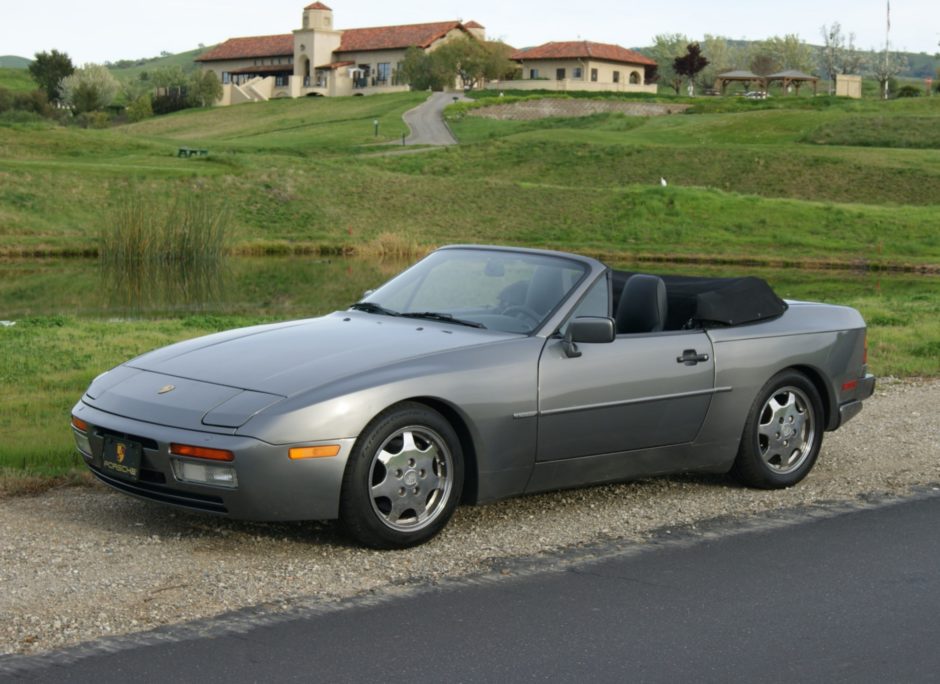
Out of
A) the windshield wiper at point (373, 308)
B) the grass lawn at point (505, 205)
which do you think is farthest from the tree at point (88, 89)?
the windshield wiper at point (373, 308)

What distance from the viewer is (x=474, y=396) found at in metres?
6.65

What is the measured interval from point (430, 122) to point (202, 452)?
8446cm

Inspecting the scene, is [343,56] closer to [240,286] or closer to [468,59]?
[468,59]

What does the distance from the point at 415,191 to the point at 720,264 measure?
1512 centimetres

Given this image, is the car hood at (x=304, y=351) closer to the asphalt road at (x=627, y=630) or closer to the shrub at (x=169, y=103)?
the asphalt road at (x=627, y=630)

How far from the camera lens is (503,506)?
7.55 meters

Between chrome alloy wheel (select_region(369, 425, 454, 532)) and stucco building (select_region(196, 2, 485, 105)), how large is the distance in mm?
115653

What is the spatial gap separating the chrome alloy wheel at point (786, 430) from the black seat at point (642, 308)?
976mm

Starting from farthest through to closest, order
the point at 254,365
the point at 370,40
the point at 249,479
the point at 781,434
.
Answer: the point at 370,40
the point at 781,434
the point at 254,365
the point at 249,479

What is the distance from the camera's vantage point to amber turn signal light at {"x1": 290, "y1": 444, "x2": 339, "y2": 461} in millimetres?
6066

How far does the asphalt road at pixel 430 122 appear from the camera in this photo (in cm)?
8025

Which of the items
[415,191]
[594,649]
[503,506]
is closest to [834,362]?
[503,506]

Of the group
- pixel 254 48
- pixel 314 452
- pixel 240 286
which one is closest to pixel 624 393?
pixel 314 452

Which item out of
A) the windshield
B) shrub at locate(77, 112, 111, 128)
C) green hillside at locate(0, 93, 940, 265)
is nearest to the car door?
the windshield
